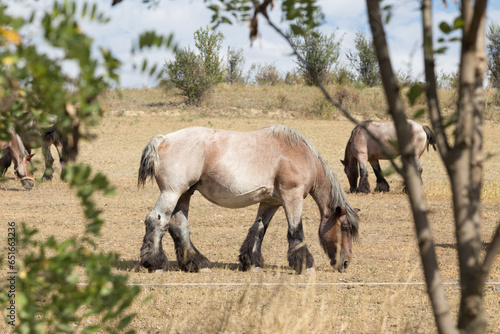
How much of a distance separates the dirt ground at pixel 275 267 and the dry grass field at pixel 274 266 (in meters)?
0.02

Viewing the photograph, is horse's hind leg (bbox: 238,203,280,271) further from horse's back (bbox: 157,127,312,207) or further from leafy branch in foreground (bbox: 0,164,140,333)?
leafy branch in foreground (bbox: 0,164,140,333)

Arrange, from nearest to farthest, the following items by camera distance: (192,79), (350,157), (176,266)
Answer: (176,266)
(350,157)
(192,79)

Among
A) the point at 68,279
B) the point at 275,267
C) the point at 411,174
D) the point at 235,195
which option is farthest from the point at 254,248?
the point at 68,279

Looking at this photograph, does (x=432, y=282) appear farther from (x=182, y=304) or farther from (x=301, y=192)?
(x=301, y=192)

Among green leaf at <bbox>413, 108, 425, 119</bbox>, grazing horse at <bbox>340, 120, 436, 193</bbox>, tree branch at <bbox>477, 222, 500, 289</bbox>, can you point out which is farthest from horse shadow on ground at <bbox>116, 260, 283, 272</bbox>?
grazing horse at <bbox>340, 120, 436, 193</bbox>

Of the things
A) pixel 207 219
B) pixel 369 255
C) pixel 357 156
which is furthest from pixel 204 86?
pixel 369 255

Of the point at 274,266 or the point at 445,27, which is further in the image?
the point at 274,266

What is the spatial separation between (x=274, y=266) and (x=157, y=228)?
1616 mm

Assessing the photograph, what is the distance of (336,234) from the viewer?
21.5 ft

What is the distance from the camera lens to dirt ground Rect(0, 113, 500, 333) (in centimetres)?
419

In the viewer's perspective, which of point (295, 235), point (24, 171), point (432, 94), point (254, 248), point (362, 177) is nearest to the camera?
point (432, 94)

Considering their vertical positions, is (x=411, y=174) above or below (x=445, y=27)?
below

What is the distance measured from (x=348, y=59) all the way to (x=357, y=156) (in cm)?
3260

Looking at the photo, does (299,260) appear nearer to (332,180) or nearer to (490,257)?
(332,180)
